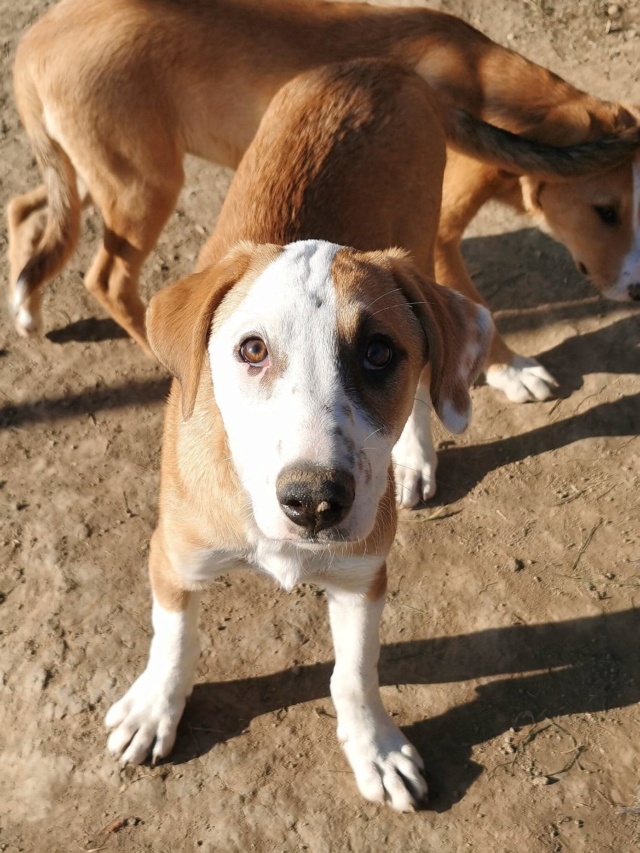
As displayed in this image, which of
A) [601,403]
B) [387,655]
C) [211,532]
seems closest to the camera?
[211,532]

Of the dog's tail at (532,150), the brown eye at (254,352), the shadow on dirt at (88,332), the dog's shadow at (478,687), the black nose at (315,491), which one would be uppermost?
the brown eye at (254,352)

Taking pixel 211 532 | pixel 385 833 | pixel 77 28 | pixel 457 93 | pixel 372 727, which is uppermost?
pixel 77 28

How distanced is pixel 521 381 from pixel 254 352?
264 cm

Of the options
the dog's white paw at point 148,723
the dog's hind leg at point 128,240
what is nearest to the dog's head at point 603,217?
the dog's hind leg at point 128,240

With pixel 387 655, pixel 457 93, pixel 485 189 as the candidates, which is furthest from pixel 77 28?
pixel 387 655

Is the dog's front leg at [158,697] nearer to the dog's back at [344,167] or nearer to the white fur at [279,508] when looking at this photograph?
the white fur at [279,508]

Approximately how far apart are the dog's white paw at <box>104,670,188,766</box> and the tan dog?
1967mm

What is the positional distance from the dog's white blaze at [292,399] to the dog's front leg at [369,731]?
105cm

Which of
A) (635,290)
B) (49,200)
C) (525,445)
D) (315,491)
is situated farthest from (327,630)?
(49,200)

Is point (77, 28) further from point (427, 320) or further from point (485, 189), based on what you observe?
point (427, 320)

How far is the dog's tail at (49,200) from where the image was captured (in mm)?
4309

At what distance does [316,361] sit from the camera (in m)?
2.52

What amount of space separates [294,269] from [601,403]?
2808 millimetres

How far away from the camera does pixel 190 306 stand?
2.83m
